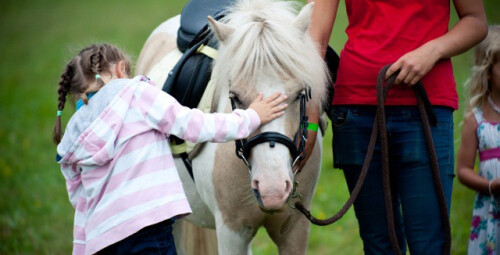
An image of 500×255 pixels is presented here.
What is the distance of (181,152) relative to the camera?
2.97 m

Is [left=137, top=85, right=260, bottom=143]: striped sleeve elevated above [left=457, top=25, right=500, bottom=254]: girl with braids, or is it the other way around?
[left=137, top=85, right=260, bottom=143]: striped sleeve

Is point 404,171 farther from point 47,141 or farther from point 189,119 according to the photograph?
point 47,141

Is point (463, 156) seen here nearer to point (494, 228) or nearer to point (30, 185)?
point (494, 228)

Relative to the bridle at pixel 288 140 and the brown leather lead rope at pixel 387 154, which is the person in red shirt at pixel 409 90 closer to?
the brown leather lead rope at pixel 387 154

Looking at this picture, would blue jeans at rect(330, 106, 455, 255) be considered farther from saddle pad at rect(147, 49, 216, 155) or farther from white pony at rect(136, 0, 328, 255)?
saddle pad at rect(147, 49, 216, 155)

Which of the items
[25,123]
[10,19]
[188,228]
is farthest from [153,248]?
[10,19]

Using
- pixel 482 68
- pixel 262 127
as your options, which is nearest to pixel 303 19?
Answer: pixel 262 127

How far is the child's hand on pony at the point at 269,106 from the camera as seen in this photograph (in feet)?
6.83

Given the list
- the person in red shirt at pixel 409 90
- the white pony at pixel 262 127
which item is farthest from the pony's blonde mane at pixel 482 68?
the white pony at pixel 262 127

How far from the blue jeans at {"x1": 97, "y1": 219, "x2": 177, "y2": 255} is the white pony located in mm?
398

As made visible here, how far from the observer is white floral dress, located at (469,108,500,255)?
285 centimetres

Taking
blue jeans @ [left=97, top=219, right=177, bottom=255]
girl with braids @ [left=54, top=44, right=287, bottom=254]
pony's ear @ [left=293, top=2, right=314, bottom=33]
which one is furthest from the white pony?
blue jeans @ [left=97, top=219, right=177, bottom=255]

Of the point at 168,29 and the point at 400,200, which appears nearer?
the point at 400,200

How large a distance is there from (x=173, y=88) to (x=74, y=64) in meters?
0.67
